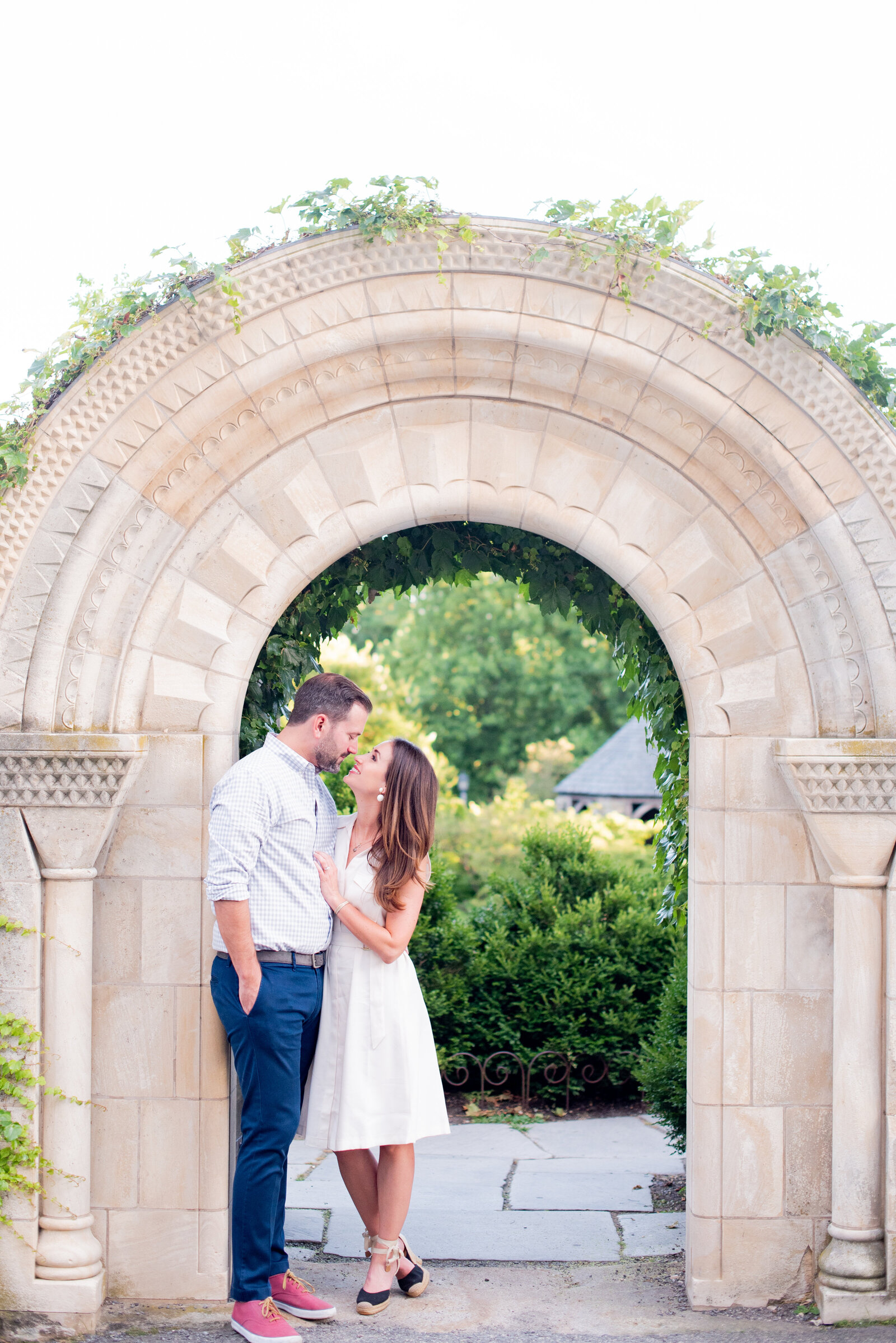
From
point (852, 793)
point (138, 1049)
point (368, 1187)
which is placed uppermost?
point (852, 793)

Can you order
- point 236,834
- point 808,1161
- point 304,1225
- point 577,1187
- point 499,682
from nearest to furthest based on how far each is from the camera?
point 236,834 → point 808,1161 → point 304,1225 → point 577,1187 → point 499,682

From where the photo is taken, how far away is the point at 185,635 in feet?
12.6

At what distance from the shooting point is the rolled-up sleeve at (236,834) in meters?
3.41

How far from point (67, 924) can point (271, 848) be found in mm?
739

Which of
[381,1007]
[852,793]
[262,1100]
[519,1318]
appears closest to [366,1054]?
[381,1007]

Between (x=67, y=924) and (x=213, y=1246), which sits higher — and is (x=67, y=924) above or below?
above

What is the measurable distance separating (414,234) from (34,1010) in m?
2.81

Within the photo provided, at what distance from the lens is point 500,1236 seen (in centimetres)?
466

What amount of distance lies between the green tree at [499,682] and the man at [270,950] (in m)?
20.3

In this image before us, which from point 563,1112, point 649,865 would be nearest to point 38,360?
point 563,1112

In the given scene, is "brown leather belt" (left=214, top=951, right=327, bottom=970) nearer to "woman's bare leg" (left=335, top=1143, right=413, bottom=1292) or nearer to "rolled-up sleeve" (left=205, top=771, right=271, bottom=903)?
"rolled-up sleeve" (left=205, top=771, right=271, bottom=903)

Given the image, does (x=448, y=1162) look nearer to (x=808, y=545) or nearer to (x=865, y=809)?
(x=865, y=809)

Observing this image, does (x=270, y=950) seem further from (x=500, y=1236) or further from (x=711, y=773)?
(x=500, y=1236)

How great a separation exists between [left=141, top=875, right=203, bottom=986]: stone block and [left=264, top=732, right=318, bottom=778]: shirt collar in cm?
53
